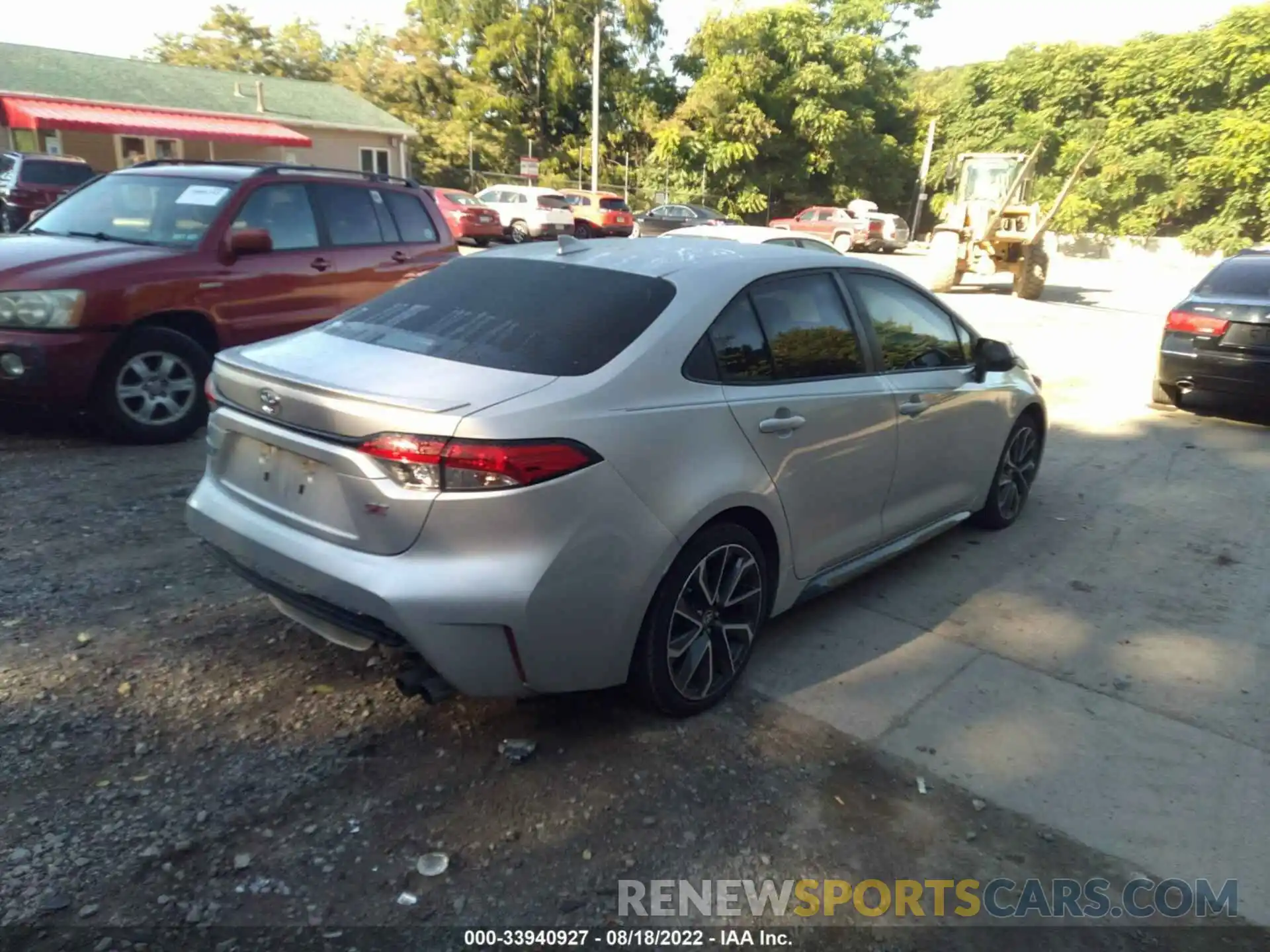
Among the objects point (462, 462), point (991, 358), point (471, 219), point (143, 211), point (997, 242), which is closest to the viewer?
point (462, 462)

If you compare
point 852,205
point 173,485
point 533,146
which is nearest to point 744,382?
point 173,485

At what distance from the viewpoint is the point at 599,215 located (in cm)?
2891

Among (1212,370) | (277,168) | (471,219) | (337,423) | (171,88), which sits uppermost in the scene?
(171,88)

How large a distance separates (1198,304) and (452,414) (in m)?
7.98

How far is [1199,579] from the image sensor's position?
5.03m

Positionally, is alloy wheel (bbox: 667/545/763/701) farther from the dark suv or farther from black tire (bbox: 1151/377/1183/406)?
the dark suv

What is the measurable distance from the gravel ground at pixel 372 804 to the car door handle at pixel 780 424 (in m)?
1.03

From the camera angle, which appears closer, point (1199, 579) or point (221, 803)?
point (221, 803)

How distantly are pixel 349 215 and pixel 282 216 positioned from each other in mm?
652

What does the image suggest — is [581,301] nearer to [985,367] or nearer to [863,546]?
[863,546]

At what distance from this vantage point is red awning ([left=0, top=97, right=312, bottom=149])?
90.2ft

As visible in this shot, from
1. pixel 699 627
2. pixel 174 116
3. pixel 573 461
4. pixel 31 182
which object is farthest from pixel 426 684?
pixel 174 116

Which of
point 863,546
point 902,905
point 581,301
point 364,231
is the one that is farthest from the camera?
point 364,231

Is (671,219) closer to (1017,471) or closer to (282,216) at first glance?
(282,216)
